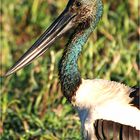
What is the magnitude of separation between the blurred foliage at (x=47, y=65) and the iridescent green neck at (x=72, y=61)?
2.47 ft

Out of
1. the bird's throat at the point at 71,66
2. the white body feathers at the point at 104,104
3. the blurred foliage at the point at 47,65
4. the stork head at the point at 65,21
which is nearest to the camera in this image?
the white body feathers at the point at 104,104

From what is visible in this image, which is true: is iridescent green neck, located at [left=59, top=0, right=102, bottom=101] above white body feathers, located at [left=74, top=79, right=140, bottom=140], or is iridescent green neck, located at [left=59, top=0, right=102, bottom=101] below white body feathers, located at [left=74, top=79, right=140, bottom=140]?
above

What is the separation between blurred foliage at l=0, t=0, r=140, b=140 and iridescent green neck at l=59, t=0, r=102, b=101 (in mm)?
753

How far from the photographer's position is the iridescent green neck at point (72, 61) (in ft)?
18.9

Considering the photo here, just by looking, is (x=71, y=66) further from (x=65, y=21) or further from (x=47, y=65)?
(x=47, y=65)

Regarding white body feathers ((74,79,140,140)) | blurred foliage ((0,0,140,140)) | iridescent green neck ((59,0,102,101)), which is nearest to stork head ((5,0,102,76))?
iridescent green neck ((59,0,102,101))

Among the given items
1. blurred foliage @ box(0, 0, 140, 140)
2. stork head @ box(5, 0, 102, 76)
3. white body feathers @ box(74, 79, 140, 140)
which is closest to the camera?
white body feathers @ box(74, 79, 140, 140)

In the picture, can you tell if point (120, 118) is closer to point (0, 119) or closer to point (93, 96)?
point (93, 96)

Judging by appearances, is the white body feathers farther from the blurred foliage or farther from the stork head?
the blurred foliage

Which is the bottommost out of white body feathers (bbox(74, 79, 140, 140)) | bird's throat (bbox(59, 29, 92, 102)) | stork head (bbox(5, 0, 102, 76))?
white body feathers (bbox(74, 79, 140, 140))

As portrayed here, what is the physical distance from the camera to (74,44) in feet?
19.5

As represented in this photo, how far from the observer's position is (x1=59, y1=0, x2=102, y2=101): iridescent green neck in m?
5.77

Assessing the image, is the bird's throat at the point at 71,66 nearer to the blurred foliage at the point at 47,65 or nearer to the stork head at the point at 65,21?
the stork head at the point at 65,21

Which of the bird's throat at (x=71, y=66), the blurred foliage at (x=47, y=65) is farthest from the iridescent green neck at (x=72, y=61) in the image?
the blurred foliage at (x=47, y=65)
